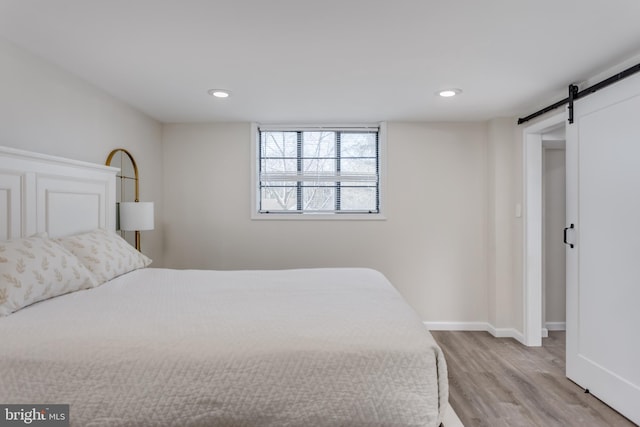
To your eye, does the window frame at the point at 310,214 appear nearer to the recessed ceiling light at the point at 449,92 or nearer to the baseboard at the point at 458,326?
the recessed ceiling light at the point at 449,92

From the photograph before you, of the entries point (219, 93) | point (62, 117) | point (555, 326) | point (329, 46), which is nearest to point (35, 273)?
point (62, 117)

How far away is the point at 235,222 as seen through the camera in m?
4.02

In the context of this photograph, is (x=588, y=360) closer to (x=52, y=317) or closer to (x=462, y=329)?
(x=462, y=329)

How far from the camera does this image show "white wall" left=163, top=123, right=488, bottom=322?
3.96m

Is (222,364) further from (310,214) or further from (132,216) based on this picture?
(310,214)

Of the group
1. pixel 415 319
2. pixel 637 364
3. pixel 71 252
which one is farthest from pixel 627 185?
pixel 71 252

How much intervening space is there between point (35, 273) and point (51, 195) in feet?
2.60

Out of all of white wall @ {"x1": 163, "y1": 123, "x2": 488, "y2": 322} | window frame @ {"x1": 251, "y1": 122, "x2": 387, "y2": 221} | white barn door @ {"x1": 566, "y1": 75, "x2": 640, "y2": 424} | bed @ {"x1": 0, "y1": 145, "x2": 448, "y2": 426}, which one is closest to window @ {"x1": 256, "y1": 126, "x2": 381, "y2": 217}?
window frame @ {"x1": 251, "y1": 122, "x2": 387, "y2": 221}

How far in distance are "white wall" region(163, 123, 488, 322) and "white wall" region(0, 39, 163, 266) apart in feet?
1.48

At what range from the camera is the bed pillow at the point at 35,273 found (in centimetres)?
165

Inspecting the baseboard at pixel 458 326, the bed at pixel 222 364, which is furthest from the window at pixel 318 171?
the bed at pixel 222 364

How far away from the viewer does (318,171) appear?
4.18 meters

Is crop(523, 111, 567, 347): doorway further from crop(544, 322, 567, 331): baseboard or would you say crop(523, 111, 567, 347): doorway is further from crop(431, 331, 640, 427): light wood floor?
crop(544, 322, 567, 331): baseboard

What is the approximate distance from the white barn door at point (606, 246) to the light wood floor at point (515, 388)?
15 centimetres
